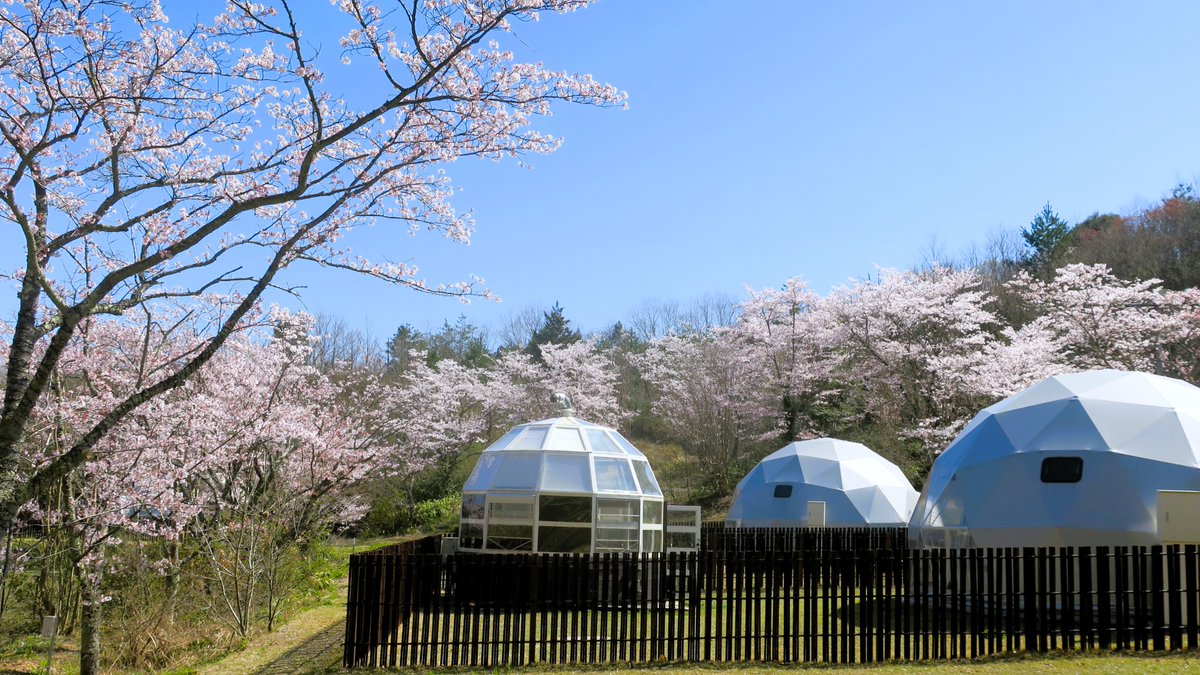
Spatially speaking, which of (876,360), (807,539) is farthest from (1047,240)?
(807,539)

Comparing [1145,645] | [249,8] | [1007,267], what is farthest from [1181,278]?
[249,8]

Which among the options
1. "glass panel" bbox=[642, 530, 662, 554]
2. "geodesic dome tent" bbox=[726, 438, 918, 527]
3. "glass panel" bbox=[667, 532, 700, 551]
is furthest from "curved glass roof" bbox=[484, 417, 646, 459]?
"geodesic dome tent" bbox=[726, 438, 918, 527]

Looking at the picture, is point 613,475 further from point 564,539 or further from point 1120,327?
point 1120,327

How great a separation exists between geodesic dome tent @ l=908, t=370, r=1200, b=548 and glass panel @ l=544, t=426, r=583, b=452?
5971 millimetres

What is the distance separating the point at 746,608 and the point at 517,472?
6014 millimetres

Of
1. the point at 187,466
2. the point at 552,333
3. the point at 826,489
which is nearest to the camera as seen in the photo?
the point at 187,466

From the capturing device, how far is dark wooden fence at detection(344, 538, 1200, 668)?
389 inches

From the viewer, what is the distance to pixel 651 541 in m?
15.5

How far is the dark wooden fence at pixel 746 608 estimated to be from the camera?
9883 mm

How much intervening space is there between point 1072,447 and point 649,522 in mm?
6706

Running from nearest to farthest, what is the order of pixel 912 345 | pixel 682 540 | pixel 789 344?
1. pixel 682 540
2. pixel 912 345
3. pixel 789 344

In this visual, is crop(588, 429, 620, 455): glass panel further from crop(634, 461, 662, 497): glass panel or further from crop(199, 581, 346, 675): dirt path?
crop(199, 581, 346, 675): dirt path

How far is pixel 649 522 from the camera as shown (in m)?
15.4

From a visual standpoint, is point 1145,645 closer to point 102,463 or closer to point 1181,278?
point 102,463
